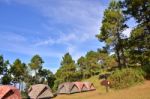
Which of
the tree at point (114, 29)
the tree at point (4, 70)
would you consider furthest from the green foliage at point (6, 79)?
the tree at point (114, 29)

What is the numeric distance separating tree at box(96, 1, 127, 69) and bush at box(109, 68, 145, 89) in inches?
328

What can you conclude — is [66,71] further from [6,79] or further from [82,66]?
[6,79]

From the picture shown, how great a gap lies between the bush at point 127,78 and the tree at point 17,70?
53.0 m

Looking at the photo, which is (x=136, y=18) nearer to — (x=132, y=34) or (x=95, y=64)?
(x=132, y=34)

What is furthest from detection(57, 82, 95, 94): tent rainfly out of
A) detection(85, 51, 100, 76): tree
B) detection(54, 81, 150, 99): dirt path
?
detection(54, 81, 150, 99): dirt path

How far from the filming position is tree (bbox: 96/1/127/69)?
4947cm

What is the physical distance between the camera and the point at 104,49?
5109 centimetres

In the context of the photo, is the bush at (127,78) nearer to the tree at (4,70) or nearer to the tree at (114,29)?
the tree at (114,29)

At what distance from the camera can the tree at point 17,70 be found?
8900cm

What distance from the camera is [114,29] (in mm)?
49969

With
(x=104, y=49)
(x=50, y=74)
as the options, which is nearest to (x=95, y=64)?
(x=50, y=74)

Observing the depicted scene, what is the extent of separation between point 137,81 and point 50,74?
64.5 metres

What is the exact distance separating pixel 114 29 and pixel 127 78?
12.7 meters

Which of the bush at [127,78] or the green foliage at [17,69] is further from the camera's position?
the green foliage at [17,69]
